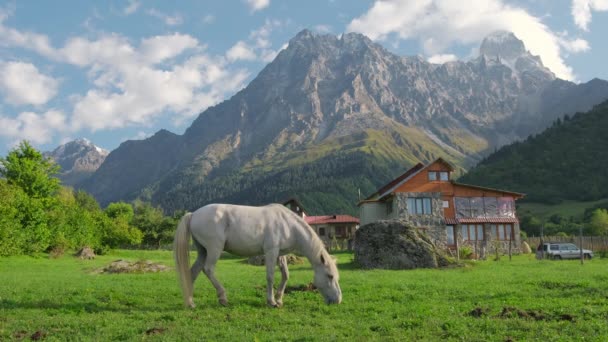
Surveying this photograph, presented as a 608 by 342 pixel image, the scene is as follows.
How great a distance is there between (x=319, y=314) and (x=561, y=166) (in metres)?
157

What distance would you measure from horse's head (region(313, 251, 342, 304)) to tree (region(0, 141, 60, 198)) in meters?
47.9

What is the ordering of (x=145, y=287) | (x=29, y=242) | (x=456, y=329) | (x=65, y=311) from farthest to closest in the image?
(x=29, y=242) → (x=145, y=287) → (x=65, y=311) → (x=456, y=329)

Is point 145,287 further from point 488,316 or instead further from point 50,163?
point 50,163

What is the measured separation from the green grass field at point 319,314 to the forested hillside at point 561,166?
442 ft

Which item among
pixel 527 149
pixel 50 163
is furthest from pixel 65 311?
pixel 527 149

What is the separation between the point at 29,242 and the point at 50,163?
802 inches

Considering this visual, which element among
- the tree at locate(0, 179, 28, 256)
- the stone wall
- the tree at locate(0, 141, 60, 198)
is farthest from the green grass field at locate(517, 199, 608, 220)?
the tree at locate(0, 179, 28, 256)

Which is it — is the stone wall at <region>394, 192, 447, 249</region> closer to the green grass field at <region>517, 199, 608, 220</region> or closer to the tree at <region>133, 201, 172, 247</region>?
the tree at <region>133, 201, 172, 247</region>

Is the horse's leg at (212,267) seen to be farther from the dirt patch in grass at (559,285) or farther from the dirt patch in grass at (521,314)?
the dirt patch in grass at (559,285)

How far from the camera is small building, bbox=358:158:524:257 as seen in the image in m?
54.4

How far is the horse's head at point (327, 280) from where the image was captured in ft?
42.3

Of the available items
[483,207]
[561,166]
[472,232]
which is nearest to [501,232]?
Answer: [483,207]

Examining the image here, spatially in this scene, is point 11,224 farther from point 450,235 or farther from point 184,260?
point 450,235

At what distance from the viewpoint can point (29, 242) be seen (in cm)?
3941
